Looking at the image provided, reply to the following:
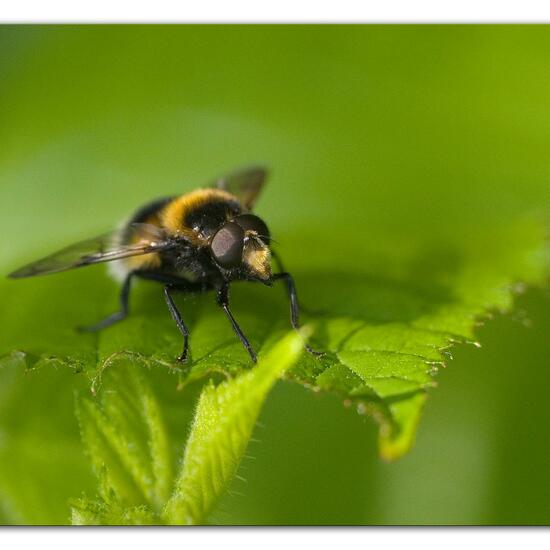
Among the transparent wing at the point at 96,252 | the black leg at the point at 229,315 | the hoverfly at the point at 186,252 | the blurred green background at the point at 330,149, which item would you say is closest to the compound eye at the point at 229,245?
the hoverfly at the point at 186,252

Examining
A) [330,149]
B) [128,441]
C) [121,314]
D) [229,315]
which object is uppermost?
[330,149]

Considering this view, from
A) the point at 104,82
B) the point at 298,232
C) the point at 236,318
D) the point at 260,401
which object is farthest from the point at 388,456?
the point at 104,82

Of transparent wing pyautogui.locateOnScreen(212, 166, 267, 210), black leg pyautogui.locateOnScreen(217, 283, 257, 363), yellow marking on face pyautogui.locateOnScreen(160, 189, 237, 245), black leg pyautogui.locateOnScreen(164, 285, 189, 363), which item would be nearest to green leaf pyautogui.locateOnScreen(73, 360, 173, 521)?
black leg pyautogui.locateOnScreen(164, 285, 189, 363)

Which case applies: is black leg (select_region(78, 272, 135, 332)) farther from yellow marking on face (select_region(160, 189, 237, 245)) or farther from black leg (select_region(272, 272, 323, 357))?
black leg (select_region(272, 272, 323, 357))

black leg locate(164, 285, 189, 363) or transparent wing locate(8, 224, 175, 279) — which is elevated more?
transparent wing locate(8, 224, 175, 279)

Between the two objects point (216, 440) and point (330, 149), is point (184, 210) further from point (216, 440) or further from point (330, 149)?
point (330, 149)

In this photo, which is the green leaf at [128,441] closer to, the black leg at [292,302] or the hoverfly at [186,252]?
the hoverfly at [186,252]

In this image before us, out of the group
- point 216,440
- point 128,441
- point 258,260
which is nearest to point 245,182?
point 258,260
